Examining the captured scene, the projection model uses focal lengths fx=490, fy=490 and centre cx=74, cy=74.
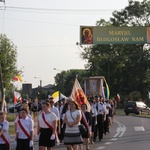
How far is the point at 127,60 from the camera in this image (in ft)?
237

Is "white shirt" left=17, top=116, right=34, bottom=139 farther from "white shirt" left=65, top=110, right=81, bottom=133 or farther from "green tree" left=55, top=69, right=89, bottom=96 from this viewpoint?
"green tree" left=55, top=69, right=89, bottom=96

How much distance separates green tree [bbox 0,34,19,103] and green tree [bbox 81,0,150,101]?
3597 cm

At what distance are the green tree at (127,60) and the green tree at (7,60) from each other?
36.0m

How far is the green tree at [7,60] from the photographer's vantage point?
36.5 m

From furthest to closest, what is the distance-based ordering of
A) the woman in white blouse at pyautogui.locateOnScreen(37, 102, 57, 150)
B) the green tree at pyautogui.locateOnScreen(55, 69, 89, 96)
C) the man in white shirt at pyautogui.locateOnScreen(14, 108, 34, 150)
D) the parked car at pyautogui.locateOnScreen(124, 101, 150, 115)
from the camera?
the green tree at pyautogui.locateOnScreen(55, 69, 89, 96), the parked car at pyautogui.locateOnScreen(124, 101, 150, 115), the woman in white blouse at pyautogui.locateOnScreen(37, 102, 57, 150), the man in white shirt at pyautogui.locateOnScreen(14, 108, 34, 150)

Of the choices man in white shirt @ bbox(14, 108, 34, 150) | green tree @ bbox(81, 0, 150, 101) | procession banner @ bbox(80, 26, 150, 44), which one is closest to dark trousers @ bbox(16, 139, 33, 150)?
man in white shirt @ bbox(14, 108, 34, 150)

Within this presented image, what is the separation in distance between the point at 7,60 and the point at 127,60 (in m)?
37.8

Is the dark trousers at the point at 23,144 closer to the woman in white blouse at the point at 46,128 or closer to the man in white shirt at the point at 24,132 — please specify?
the man in white shirt at the point at 24,132

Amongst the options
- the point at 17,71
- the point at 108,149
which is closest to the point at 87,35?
the point at 17,71

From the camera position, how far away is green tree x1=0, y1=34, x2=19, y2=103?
3650cm

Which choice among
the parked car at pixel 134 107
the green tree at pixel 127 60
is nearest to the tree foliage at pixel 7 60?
the parked car at pixel 134 107

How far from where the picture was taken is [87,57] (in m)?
79.7

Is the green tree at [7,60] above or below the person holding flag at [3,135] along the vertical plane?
above

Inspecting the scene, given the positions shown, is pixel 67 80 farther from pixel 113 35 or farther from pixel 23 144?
pixel 23 144
